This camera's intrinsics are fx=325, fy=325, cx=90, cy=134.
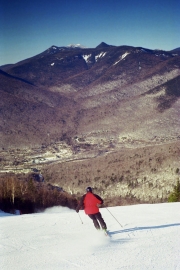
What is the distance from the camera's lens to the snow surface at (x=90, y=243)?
590 cm

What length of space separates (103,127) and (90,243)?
91546 mm

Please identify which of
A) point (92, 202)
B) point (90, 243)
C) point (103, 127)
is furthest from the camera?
point (103, 127)

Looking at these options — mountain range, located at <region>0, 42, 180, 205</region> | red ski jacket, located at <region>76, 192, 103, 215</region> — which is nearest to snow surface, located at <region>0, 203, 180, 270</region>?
red ski jacket, located at <region>76, 192, 103, 215</region>

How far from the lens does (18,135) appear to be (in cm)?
9069

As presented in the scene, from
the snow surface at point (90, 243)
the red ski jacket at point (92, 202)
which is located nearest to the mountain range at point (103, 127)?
the snow surface at point (90, 243)

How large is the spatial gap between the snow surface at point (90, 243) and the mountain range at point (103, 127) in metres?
24.8

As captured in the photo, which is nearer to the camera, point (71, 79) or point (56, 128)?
point (56, 128)

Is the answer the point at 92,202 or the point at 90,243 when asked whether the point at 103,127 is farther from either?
the point at 90,243

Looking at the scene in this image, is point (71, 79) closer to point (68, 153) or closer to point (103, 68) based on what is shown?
point (103, 68)

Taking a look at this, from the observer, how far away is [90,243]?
716 centimetres

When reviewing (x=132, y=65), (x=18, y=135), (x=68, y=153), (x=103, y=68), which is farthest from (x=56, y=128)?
(x=103, y=68)

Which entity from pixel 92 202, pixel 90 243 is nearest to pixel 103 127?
pixel 92 202

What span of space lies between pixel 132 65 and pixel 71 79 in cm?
3516

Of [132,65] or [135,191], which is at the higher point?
[132,65]
